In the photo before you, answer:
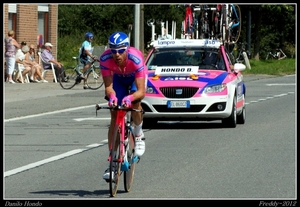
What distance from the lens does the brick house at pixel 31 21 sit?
3803 cm

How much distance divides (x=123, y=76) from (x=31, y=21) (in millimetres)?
29708

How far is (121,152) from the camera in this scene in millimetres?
9805

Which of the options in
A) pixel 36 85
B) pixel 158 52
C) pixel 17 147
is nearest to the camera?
pixel 17 147

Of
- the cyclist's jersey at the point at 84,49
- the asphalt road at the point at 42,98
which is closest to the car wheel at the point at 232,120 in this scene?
the asphalt road at the point at 42,98

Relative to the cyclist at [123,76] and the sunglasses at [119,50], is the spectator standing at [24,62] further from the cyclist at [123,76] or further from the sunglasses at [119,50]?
the sunglasses at [119,50]

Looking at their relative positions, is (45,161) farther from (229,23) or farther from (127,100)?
(229,23)

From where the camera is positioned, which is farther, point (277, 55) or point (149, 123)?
point (277, 55)

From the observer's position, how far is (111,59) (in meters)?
9.98

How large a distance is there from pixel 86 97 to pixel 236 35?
4646 mm

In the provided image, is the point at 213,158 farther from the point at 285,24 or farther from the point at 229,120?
the point at 285,24

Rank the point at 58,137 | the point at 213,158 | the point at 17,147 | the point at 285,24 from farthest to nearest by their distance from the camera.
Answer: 1. the point at 285,24
2. the point at 58,137
3. the point at 17,147
4. the point at 213,158

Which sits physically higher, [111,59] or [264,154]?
[111,59]

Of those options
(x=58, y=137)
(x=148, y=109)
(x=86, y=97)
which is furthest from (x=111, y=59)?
(x=86, y=97)

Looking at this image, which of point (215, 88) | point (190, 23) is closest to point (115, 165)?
point (215, 88)
